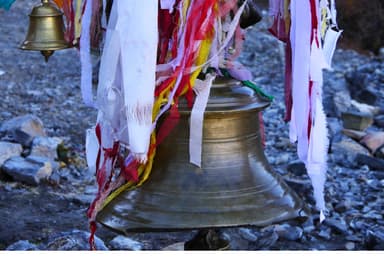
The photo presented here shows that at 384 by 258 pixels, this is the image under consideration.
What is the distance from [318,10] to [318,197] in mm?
577

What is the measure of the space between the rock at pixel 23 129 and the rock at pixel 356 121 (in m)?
3.35

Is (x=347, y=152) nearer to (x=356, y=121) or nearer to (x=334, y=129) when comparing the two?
(x=334, y=129)

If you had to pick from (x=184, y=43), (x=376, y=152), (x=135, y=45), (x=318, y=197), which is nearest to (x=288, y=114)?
(x=318, y=197)

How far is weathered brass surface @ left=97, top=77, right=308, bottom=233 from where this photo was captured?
226 centimetres

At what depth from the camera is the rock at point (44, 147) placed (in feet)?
21.6

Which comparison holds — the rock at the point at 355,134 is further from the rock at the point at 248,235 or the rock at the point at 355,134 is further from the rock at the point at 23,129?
the rock at the point at 23,129

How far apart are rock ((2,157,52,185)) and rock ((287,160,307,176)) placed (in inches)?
81.8

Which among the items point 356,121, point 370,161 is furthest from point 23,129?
point 356,121

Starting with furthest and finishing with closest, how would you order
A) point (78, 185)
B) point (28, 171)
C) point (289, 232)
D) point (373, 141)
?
point (373, 141)
point (78, 185)
point (28, 171)
point (289, 232)

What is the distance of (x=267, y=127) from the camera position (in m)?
8.18

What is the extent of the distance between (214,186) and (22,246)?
9.25ft

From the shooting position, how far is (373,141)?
785 cm

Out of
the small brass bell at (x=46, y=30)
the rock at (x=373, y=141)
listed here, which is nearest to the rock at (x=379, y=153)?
the rock at (x=373, y=141)

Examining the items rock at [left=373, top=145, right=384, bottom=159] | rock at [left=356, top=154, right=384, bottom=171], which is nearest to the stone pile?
rock at [left=356, top=154, right=384, bottom=171]
